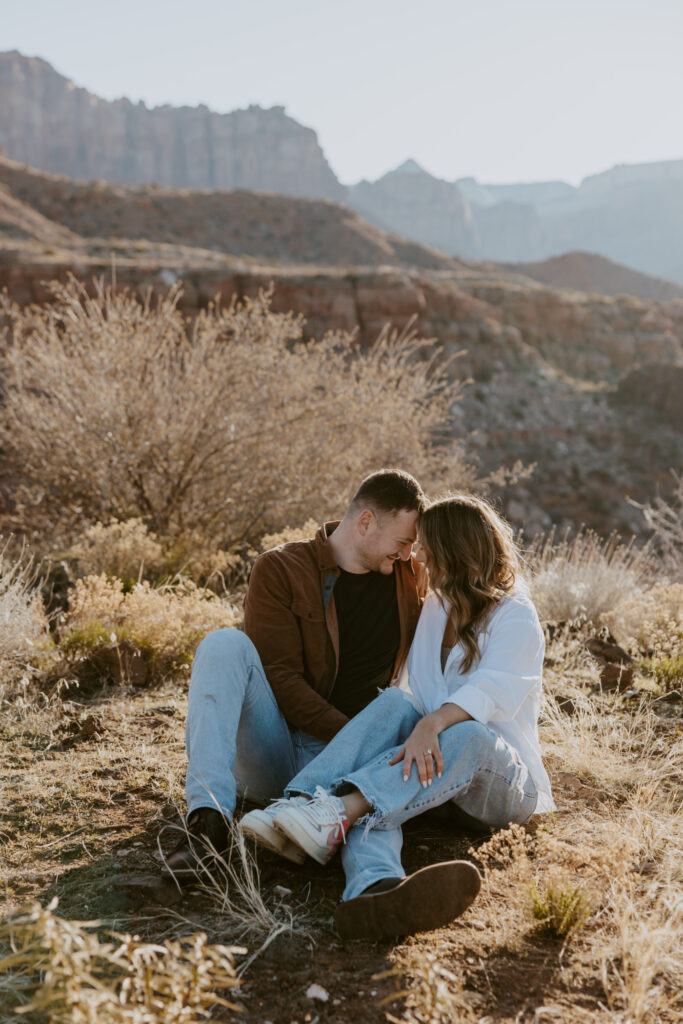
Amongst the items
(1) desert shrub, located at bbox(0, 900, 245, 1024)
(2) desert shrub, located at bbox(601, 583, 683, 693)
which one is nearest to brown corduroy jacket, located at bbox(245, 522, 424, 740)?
(1) desert shrub, located at bbox(0, 900, 245, 1024)

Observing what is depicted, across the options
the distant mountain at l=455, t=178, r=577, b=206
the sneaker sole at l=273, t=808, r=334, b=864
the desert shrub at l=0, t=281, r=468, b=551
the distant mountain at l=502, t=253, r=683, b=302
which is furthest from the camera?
the distant mountain at l=455, t=178, r=577, b=206

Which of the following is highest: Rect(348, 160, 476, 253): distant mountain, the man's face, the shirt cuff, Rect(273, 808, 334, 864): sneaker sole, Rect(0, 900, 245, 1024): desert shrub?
Rect(348, 160, 476, 253): distant mountain

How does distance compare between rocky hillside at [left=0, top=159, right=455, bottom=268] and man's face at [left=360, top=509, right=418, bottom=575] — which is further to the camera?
rocky hillside at [left=0, top=159, right=455, bottom=268]

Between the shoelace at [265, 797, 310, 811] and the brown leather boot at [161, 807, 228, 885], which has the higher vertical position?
the shoelace at [265, 797, 310, 811]

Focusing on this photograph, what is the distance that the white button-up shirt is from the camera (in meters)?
2.53

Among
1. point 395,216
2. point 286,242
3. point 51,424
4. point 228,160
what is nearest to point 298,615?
point 51,424

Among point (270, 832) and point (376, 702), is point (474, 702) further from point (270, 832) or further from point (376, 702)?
point (270, 832)

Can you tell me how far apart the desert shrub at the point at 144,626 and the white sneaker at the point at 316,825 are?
2.27 meters

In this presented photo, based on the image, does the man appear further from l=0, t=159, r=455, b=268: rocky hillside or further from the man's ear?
l=0, t=159, r=455, b=268: rocky hillside

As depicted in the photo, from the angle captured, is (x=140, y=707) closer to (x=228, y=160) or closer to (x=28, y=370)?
(x=28, y=370)

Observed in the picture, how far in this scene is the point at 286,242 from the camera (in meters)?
40.8

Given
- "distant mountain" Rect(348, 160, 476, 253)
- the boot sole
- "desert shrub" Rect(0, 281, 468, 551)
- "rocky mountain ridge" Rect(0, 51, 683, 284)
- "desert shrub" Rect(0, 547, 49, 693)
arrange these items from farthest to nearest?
"distant mountain" Rect(348, 160, 476, 253), "rocky mountain ridge" Rect(0, 51, 683, 284), "desert shrub" Rect(0, 281, 468, 551), "desert shrub" Rect(0, 547, 49, 693), the boot sole

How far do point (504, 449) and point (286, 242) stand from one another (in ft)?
74.6

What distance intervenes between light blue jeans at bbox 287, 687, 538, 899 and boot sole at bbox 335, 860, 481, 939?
8 centimetres
